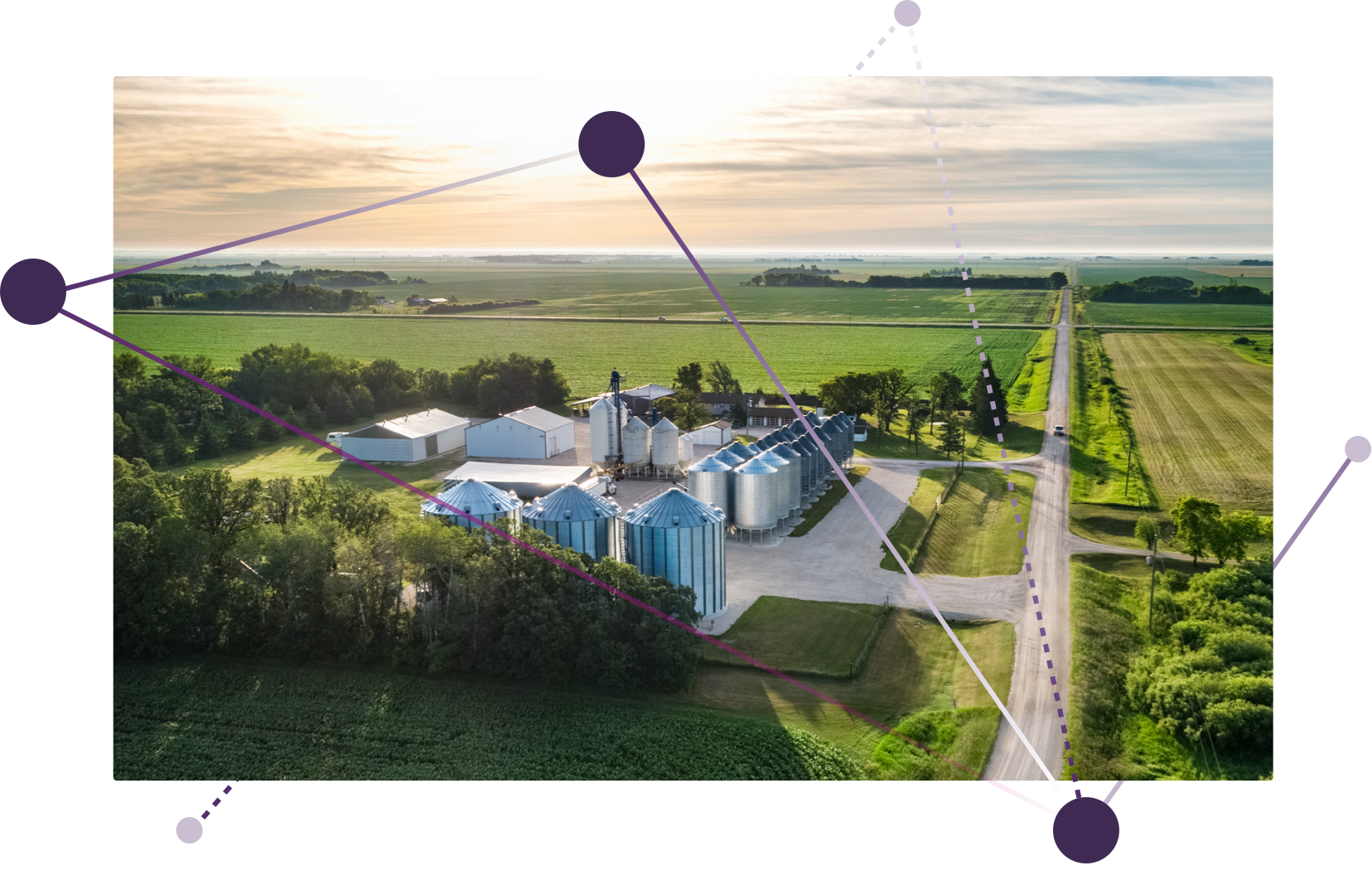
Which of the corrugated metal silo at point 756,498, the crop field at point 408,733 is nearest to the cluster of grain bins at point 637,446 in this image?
the corrugated metal silo at point 756,498

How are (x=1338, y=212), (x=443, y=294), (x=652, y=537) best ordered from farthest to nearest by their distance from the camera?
(x=652, y=537) → (x=443, y=294) → (x=1338, y=212)

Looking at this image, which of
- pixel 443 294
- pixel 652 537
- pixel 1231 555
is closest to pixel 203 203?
pixel 443 294

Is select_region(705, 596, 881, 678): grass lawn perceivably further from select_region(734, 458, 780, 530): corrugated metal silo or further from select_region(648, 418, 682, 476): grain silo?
select_region(648, 418, 682, 476): grain silo

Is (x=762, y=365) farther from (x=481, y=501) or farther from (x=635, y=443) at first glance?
(x=635, y=443)

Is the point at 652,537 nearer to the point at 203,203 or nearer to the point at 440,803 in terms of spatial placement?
the point at 440,803

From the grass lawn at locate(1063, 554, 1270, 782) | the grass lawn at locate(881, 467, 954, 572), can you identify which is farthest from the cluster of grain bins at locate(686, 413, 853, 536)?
the grass lawn at locate(1063, 554, 1270, 782)

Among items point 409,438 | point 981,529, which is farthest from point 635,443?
point 981,529
